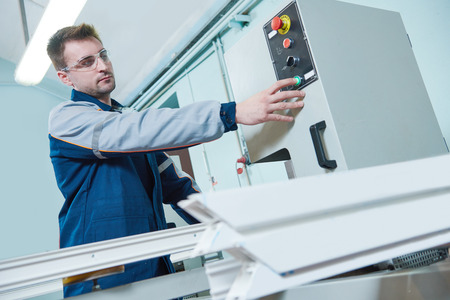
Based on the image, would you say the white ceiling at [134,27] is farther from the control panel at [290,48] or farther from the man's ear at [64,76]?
the control panel at [290,48]

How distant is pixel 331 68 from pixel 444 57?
0.88 metres

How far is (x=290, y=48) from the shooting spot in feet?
3.38

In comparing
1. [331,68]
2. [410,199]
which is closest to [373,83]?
[331,68]

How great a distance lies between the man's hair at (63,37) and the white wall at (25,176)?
2552 millimetres

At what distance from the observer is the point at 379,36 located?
1158 mm

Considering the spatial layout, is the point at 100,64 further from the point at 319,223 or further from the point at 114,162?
the point at 319,223

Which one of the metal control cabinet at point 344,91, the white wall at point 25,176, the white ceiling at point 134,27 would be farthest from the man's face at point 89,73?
the white wall at point 25,176

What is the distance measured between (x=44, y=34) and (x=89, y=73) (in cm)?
121

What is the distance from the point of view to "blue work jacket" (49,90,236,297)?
0.98m

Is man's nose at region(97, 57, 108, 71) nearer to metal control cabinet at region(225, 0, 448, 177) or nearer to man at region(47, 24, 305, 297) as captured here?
man at region(47, 24, 305, 297)

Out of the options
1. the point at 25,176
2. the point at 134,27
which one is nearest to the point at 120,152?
the point at 134,27

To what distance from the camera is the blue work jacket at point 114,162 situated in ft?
3.23

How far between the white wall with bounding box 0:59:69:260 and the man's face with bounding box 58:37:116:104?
259 cm

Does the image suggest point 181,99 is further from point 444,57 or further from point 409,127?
point 409,127
